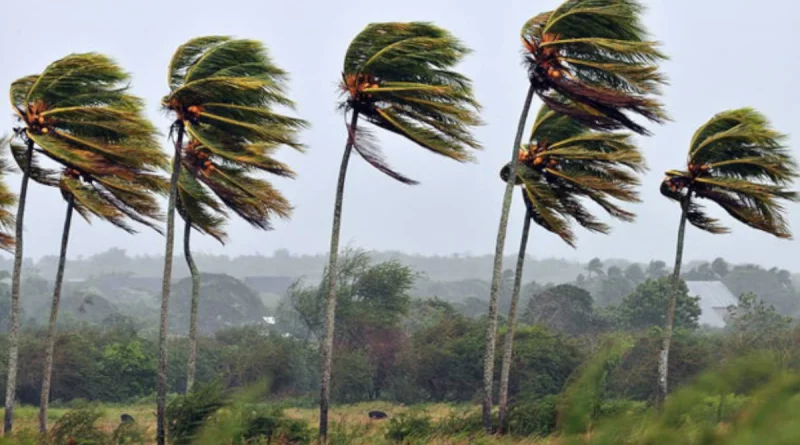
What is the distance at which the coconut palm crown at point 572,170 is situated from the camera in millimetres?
20156

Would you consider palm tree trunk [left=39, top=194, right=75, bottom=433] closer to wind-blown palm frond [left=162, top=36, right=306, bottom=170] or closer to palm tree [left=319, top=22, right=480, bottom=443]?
wind-blown palm frond [left=162, top=36, right=306, bottom=170]

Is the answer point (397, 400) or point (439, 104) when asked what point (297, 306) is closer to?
point (397, 400)

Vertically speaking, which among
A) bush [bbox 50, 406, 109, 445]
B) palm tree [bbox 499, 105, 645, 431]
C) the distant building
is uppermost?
palm tree [bbox 499, 105, 645, 431]

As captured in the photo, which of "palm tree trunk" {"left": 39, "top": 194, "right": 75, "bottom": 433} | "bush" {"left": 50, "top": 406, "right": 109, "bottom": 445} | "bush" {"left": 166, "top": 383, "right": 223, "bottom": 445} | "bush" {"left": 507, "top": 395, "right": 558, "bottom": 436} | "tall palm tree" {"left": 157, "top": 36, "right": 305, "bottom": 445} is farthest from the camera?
"palm tree trunk" {"left": 39, "top": 194, "right": 75, "bottom": 433}

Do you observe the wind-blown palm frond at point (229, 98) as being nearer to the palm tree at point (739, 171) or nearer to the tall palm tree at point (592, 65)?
the tall palm tree at point (592, 65)

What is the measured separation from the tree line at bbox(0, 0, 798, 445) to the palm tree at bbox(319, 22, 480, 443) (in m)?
0.03

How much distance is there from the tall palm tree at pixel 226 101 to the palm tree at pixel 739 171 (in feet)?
32.7

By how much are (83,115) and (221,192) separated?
12.3ft

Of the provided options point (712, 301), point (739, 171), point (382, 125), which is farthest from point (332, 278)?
point (712, 301)

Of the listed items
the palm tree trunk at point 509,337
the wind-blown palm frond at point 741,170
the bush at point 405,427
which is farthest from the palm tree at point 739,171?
the bush at point 405,427

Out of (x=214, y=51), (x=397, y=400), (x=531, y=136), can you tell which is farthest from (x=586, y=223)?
(x=397, y=400)

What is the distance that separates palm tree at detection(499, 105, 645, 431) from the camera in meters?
20.2

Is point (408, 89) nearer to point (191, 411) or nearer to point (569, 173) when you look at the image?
point (569, 173)

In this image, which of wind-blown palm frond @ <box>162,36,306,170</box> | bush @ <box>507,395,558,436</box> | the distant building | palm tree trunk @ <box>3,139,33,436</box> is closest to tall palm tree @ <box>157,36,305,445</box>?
wind-blown palm frond @ <box>162,36,306,170</box>
